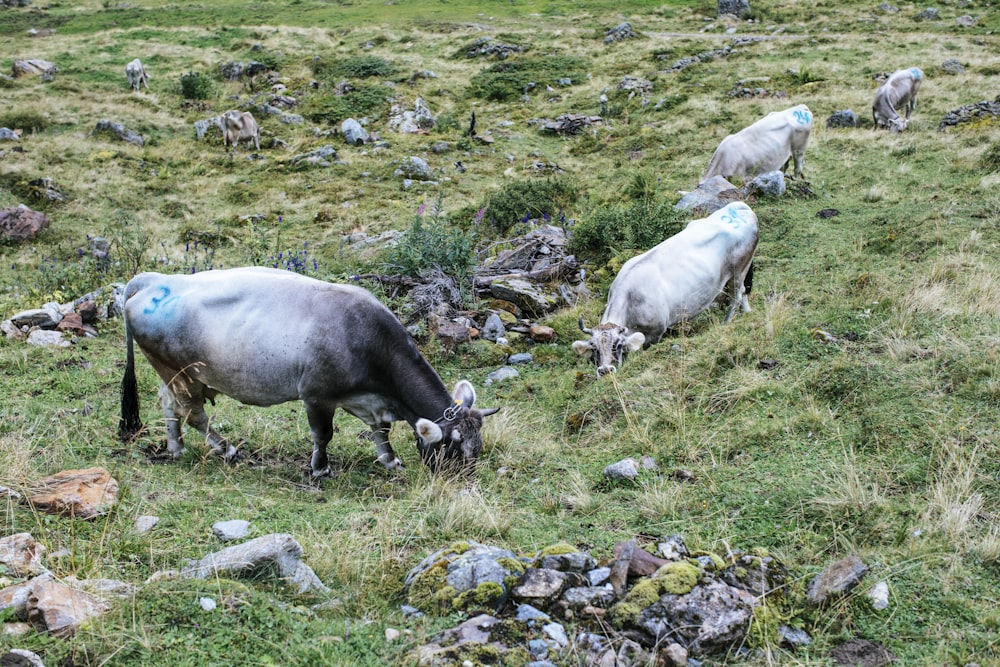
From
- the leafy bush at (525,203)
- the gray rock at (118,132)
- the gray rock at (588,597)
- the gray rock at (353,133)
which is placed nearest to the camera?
the gray rock at (588,597)

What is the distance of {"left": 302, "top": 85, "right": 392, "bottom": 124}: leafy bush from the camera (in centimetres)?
2702

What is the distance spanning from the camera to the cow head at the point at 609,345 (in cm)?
891

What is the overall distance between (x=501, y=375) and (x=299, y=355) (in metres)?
3.30

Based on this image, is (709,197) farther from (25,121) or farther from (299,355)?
(25,121)

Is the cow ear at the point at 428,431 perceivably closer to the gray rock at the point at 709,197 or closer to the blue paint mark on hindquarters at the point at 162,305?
the blue paint mark on hindquarters at the point at 162,305

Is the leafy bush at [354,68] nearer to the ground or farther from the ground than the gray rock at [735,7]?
nearer to the ground

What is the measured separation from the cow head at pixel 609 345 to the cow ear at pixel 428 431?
274 cm

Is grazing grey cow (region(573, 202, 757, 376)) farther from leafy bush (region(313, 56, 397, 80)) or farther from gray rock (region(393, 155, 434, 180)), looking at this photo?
leafy bush (region(313, 56, 397, 80))

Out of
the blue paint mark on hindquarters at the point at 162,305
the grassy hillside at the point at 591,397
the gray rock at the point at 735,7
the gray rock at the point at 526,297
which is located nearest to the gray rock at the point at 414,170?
the grassy hillside at the point at 591,397

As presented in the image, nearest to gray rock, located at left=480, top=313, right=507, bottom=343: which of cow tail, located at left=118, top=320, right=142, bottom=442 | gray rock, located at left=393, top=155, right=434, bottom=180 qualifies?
cow tail, located at left=118, top=320, right=142, bottom=442

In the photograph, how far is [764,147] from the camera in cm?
1593

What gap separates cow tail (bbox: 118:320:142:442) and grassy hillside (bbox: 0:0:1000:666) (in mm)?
203

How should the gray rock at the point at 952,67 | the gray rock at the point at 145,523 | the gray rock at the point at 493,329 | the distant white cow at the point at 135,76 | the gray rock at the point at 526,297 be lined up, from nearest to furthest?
the gray rock at the point at 145,523 < the gray rock at the point at 493,329 < the gray rock at the point at 526,297 < the gray rock at the point at 952,67 < the distant white cow at the point at 135,76

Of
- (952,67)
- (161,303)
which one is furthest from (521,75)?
(161,303)
